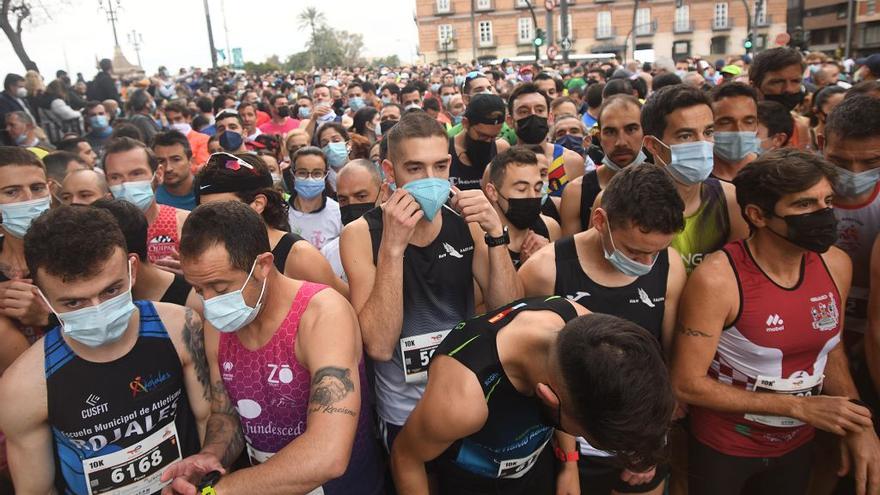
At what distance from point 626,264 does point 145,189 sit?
3.39 m

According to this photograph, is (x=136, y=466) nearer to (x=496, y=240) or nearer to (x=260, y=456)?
(x=260, y=456)

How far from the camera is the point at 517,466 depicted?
2.54 m

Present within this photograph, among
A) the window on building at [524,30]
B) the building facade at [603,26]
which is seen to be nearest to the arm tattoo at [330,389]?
the building facade at [603,26]

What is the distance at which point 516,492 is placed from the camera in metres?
2.63

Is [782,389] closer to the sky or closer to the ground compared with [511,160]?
closer to the ground

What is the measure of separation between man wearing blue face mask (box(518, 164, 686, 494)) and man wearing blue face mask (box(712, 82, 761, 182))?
1338 mm

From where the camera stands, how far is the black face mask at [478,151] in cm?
546

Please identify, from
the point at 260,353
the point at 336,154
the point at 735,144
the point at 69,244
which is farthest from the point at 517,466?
the point at 336,154

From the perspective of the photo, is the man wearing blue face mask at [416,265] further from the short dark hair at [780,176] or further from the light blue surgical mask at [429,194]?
the short dark hair at [780,176]

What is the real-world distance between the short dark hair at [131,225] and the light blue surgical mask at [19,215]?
0.77 metres

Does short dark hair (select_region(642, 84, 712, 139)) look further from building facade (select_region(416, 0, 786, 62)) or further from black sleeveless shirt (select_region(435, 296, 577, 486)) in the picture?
building facade (select_region(416, 0, 786, 62))

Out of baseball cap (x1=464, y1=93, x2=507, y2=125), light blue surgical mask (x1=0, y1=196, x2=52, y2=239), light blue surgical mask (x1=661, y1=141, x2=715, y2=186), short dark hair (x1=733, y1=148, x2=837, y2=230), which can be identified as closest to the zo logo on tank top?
short dark hair (x1=733, y1=148, x2=837, y2=230)

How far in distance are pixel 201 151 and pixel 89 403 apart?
6682 mm

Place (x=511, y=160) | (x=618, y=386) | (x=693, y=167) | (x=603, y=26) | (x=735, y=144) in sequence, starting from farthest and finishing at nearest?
(x=603, y=26), (x=735, y=144), (x=511, y=160), (x=693, y=167), (x=618, y=386)
